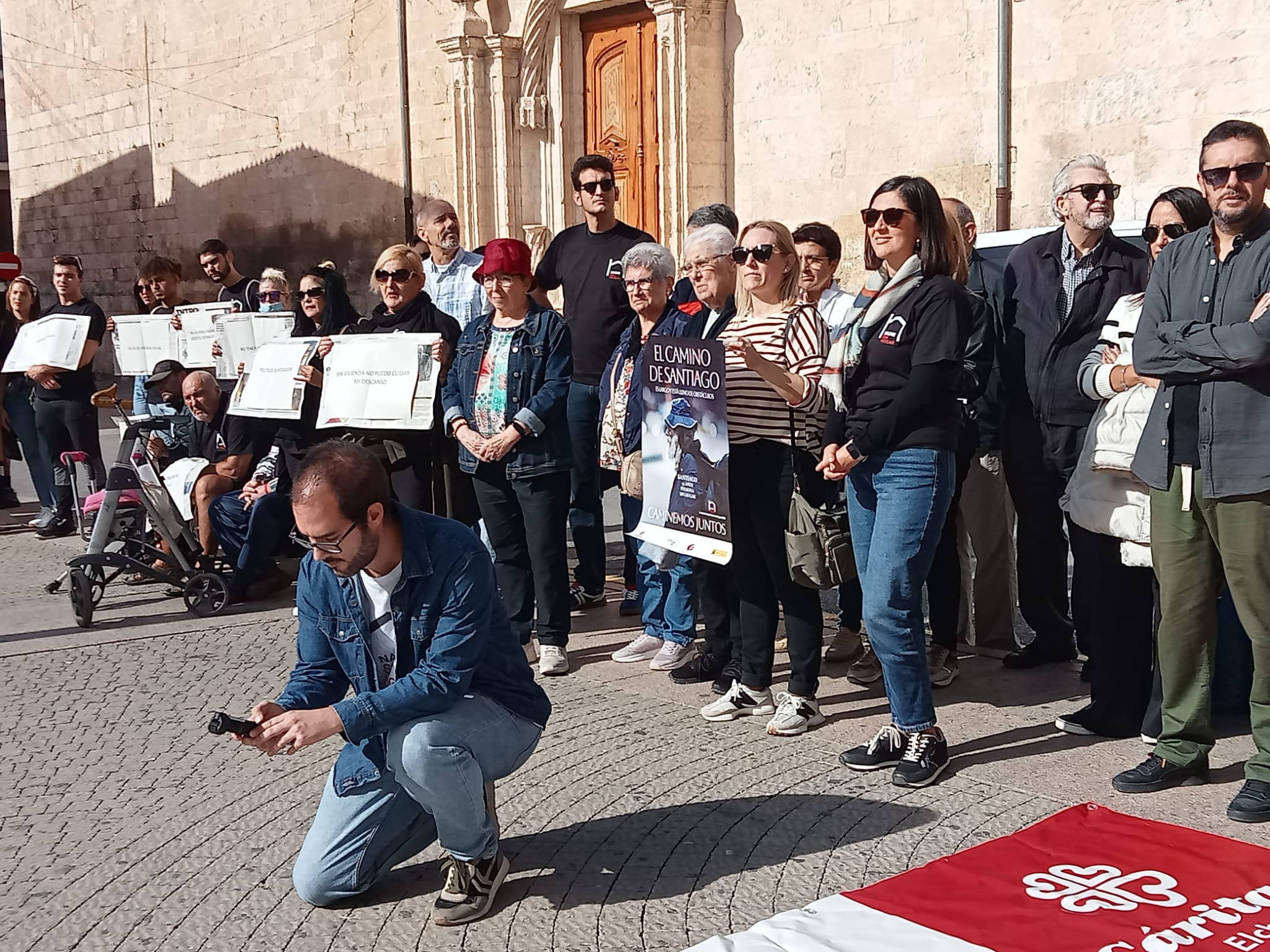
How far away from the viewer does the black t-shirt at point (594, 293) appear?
7.35m

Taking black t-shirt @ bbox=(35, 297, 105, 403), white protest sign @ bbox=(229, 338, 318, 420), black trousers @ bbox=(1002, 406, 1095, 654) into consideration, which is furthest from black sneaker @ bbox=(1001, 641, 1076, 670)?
black t-shirt @ bbox=(35, 297, 105, 403)

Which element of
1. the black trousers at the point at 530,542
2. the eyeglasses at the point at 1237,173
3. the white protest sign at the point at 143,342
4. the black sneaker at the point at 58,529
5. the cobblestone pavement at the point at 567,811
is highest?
the eyeglasses at the point at 1237,173

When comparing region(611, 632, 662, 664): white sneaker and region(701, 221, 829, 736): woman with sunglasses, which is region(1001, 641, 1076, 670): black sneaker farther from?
region(611, 632, 662, 664): white sneaker

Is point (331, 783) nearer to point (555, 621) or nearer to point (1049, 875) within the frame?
point (1049, 875)

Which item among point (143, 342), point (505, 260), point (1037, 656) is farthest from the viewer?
point (143, 342)

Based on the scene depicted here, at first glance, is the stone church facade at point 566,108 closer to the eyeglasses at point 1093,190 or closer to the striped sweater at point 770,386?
the eyeglasses at point 1093,190

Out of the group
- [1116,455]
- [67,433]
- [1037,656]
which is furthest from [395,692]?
[67,433]

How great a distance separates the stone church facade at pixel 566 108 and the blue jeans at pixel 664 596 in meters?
7.19

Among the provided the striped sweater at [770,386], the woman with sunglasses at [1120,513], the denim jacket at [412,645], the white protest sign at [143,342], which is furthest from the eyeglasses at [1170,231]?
the white protest sign at [143,342]

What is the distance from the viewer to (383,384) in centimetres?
712

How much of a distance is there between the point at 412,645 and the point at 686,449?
6.09ft

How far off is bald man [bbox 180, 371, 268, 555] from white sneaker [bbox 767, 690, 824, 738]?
3.89 metres

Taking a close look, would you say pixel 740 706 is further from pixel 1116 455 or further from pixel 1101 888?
pixel 1101 888

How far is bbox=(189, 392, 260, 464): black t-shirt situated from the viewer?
317 inches
